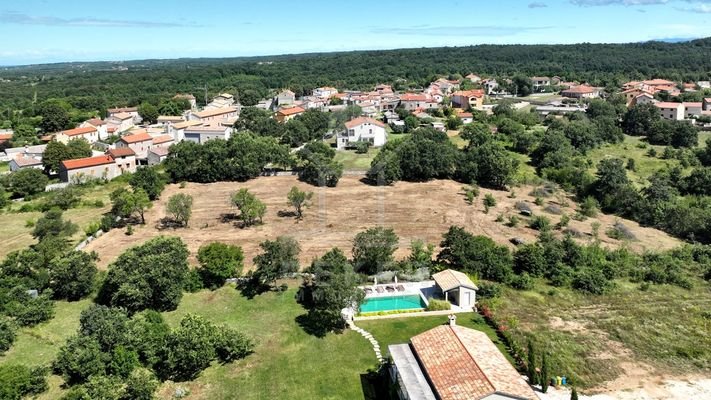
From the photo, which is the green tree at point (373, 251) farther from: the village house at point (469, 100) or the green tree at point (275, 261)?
the village house at point (469, 100)

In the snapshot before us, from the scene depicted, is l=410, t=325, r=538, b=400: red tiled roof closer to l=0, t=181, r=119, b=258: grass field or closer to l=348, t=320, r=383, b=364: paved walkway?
l=348, t=320, r=383, b=364: paved walkway

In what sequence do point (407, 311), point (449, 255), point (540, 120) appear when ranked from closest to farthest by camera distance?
point (407, 311), point (449, 255), point (540, 120)

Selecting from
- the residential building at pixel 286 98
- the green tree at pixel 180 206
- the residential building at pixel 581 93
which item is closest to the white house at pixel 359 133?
the green tree at pixel 180 206

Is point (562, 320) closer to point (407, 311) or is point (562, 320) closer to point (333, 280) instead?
point (407, 311)

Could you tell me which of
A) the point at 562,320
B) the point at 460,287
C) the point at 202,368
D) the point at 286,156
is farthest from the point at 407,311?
the point at 286,156

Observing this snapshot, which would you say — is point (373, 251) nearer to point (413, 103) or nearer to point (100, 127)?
point (100, 127)
